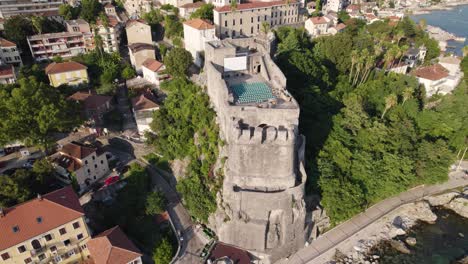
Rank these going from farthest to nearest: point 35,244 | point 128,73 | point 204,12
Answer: point 204,12
point 128,73
point 35,244

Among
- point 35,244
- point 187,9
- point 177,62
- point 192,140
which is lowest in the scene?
point 35,244

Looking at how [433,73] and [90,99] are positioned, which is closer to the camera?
[90,99]

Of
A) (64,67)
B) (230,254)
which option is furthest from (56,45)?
(230,254)

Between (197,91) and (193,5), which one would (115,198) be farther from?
(193,5)

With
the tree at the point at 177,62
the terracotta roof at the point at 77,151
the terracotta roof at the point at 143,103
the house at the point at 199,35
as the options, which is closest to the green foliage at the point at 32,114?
the terracotta roof at the point at 77,151

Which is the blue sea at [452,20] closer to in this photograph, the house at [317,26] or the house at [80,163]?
the house at [317,26]

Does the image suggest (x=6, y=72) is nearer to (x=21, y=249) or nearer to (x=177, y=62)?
(x=177, y=62)

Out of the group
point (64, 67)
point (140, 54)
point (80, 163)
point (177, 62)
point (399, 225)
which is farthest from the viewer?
point (140, 54)

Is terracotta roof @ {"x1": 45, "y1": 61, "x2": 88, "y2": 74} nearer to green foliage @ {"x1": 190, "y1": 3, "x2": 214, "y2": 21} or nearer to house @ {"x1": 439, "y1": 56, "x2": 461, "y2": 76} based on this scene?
green foliage @ {"x1": 190, "y1": 3, "x2": 214, "y2": 21}
